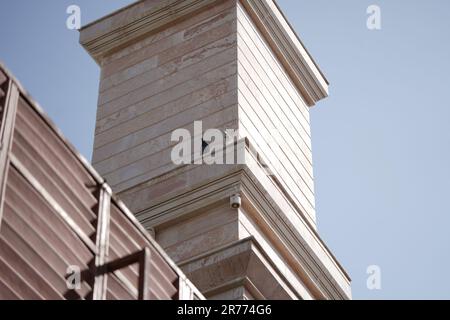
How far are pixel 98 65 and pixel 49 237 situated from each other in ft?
54.5

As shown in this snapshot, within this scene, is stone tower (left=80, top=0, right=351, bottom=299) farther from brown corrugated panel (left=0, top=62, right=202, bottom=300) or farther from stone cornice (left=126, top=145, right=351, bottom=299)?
brown corrugated panel (left=0, top=62, right=202, bottom=300)

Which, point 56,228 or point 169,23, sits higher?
point 169,23

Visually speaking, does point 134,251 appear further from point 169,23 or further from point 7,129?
point 169,23

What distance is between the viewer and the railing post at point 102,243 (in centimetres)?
1166

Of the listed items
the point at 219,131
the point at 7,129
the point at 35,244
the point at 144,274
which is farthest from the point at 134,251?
the point at 219,131

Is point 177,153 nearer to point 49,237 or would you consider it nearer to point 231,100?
point 231,100

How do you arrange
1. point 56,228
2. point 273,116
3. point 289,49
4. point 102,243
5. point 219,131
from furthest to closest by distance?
point 289,49, point 273,116, point 219,131, point 102,243, point 56,228

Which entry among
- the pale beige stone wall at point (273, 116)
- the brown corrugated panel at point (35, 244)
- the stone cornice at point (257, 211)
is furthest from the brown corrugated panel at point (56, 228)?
the pale beige stone wall at point (273, 116)

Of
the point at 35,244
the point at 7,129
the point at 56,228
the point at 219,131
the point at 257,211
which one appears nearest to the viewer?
the point at 35,244

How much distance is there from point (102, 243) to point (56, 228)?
758mm

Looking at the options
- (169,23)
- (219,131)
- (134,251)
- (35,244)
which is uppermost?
(169,23)

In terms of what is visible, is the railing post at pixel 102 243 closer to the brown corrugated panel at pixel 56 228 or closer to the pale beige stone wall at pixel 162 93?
the brown corrugated panel at pixel 56 228

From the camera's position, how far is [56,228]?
1127 cm

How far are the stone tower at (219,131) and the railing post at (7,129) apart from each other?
7831 mm
